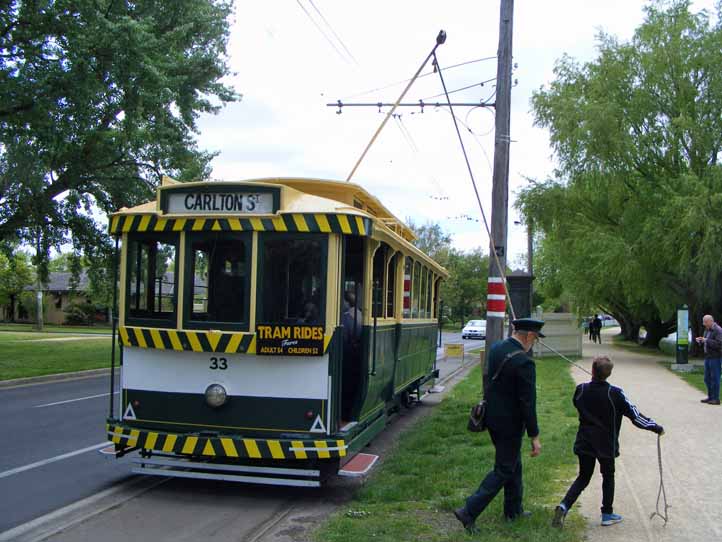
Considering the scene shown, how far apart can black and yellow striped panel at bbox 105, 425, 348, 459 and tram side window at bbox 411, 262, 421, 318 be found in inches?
172

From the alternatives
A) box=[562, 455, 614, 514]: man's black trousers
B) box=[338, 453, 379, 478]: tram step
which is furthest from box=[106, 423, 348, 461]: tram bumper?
box=[562, 455, 614, 514]: man's black trousers

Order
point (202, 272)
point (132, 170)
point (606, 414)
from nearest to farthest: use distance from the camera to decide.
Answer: point (606, 414) → point (202, 272) → point (132, 170)

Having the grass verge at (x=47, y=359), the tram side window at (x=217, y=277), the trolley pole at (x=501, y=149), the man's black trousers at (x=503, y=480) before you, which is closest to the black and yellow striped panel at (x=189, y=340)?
the tram side window at (x=217, y=277)

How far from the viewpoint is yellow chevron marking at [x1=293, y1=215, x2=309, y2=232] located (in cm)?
747

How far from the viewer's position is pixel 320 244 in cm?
753

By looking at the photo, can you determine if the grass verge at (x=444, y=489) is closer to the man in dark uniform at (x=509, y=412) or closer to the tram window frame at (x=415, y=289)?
the man in dark uniform at (x=509, y=412)

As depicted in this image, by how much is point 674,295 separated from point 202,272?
2490 cm

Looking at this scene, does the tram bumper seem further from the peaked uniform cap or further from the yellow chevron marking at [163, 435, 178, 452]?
the peaked uniform cap

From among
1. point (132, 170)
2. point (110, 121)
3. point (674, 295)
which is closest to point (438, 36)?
point (110, 121)

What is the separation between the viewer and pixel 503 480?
6.19 metres

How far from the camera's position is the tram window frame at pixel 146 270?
7.80 meters

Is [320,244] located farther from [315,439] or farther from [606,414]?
[606,414]

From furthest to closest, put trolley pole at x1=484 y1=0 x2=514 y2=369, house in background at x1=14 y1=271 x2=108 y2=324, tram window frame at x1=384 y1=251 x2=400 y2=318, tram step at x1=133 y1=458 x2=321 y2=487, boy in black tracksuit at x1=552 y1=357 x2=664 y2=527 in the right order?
house in background at x1=14 y1=271 x2=108 y2=324 < trolley pole at x1=484 y1=0 x2=514 y2=369 < tram window frame at x1=384 y1=251 x2=400 y2=318 < tram step at x1=133 y1=458 x2=321 y2=487 < boy in black tracksuit at x1=552 y1=357 x2=664 y2=527

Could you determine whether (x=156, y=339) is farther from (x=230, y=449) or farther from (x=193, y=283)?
(x=230, y=449)
